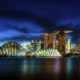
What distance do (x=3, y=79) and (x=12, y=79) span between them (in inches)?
93.0

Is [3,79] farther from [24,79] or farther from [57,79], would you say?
[57,79]

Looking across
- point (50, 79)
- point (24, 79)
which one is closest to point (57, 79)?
point (50, 79)

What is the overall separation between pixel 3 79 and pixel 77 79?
14.7 meters

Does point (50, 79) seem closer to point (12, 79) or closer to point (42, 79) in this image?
point (42, 79)

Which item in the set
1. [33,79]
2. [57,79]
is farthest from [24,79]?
[57,79]

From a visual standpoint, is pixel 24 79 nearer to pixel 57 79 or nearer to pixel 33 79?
pixel 33 79

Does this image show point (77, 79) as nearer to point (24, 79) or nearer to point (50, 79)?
point (50, 79)

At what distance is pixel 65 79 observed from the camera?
225 ft

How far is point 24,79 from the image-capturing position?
6725 cm

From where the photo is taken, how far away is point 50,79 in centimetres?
6812

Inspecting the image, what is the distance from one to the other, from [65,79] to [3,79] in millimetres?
12168

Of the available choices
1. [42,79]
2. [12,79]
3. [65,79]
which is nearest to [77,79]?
[65,79]

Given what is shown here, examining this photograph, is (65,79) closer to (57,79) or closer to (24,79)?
(57,79)

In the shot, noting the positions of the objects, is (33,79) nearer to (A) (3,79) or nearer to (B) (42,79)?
(B) (42,79)
